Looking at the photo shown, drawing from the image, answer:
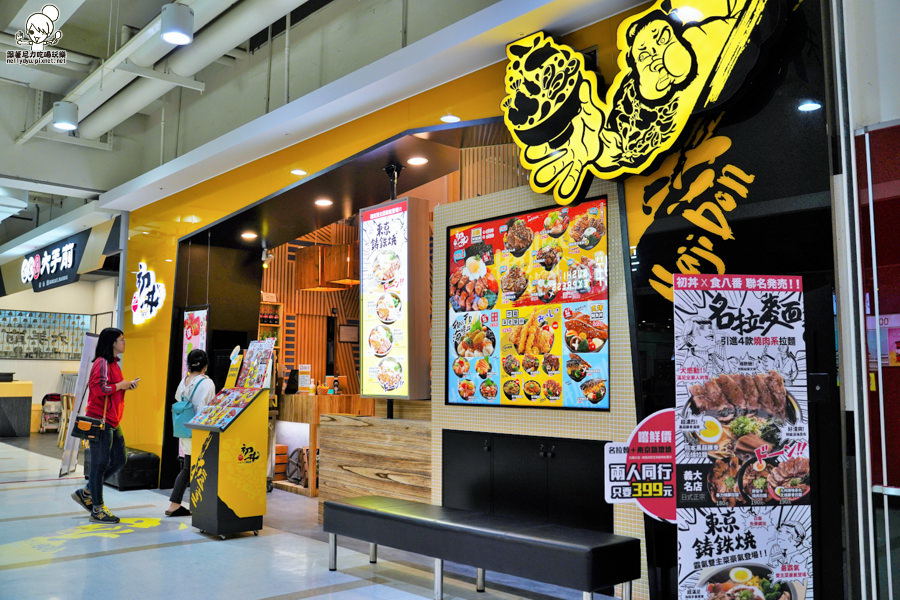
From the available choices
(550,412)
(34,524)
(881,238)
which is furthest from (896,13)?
(34,524)

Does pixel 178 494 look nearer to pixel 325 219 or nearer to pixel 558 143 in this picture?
pixel 325 219

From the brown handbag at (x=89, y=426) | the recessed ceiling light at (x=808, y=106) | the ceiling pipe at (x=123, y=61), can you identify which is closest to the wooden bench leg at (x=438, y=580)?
the recessed ceiling light at (x=808, y=106)

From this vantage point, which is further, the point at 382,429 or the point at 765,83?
the point at 382,429

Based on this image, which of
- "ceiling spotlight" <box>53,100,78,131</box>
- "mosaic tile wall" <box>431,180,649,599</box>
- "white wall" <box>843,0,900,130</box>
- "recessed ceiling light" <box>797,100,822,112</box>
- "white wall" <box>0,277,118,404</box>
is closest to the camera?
"white wall" <box>843,0,900,130</box>

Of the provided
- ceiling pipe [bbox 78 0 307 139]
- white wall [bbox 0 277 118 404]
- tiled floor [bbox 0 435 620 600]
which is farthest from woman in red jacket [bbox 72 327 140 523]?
white wall [bbox 0 277 118 404]

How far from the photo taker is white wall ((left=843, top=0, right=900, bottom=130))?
3.21 metres

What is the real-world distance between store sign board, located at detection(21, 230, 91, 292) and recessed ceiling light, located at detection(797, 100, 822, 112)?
34.8ft

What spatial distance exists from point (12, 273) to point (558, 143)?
46.5 ft

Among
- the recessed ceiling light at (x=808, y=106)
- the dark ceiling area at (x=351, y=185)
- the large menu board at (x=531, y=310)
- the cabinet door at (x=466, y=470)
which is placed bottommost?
the cabinet door at (x=466, y=470)

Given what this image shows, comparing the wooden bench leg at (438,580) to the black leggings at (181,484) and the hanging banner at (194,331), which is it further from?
the hanging banner at (194,331)

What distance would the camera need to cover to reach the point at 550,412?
180 inches

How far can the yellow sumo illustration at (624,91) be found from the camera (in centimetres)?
365

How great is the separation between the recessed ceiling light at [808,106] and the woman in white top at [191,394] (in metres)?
5.21

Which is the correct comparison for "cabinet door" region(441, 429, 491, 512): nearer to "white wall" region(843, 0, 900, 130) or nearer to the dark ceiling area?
the dark ceiling area
